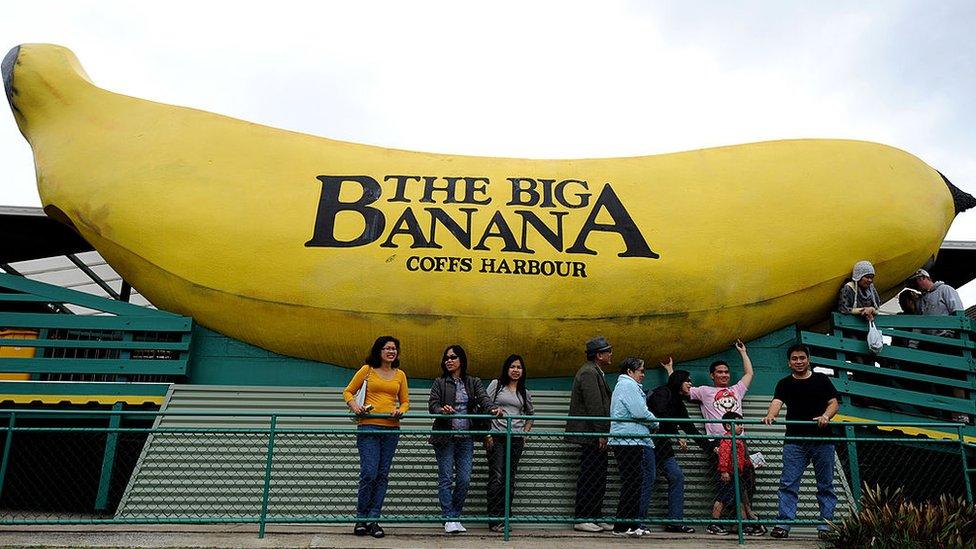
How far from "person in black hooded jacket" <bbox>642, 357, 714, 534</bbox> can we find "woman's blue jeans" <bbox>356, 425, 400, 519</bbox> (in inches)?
103

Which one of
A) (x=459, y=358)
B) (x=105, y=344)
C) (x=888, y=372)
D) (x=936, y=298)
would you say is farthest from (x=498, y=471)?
(x=936, y=298)

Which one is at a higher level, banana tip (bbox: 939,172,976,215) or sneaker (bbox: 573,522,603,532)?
banana tip (bbox: 939,172,976,215)

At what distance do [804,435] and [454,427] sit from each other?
3373 mm

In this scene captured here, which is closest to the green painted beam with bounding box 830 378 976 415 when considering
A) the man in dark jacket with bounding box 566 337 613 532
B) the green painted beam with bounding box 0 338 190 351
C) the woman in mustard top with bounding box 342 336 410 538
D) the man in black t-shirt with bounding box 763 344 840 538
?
the man in black t-shirt with bounding box 763 344 840 538

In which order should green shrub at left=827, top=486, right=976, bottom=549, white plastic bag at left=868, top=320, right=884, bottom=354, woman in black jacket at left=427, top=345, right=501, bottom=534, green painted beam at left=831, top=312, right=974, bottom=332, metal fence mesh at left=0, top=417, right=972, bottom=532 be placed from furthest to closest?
green painted beam at left=831, top=312, right=974, bottom=332, white plastic bag at left=868, top=320, right=884, bottom=354, metal fence mesh at left=0, top=417, right=972, bottom=532, woman in black jacket at left=427, top=345, right=501, bottom=534, green shrub at left=827, top=486, right=976, bottom=549

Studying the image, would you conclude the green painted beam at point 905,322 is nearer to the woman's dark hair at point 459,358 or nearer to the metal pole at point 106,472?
the woman's dark hair at point 459,358

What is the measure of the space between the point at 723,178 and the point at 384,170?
409 cm

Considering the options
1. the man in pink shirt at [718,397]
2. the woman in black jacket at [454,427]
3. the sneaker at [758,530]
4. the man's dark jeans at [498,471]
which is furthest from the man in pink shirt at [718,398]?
the woman in black jacket at [454,427]

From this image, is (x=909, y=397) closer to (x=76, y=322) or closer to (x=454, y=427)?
(x=454, y=427)

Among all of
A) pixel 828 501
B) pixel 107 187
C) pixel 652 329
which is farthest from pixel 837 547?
pixel 107 187

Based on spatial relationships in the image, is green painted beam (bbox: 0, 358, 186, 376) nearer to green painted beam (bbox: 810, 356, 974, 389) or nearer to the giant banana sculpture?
the giant banana sculpture

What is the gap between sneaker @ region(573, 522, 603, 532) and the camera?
684cm

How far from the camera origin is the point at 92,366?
817 centimetres

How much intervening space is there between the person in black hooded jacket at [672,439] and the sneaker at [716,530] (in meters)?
0.15
